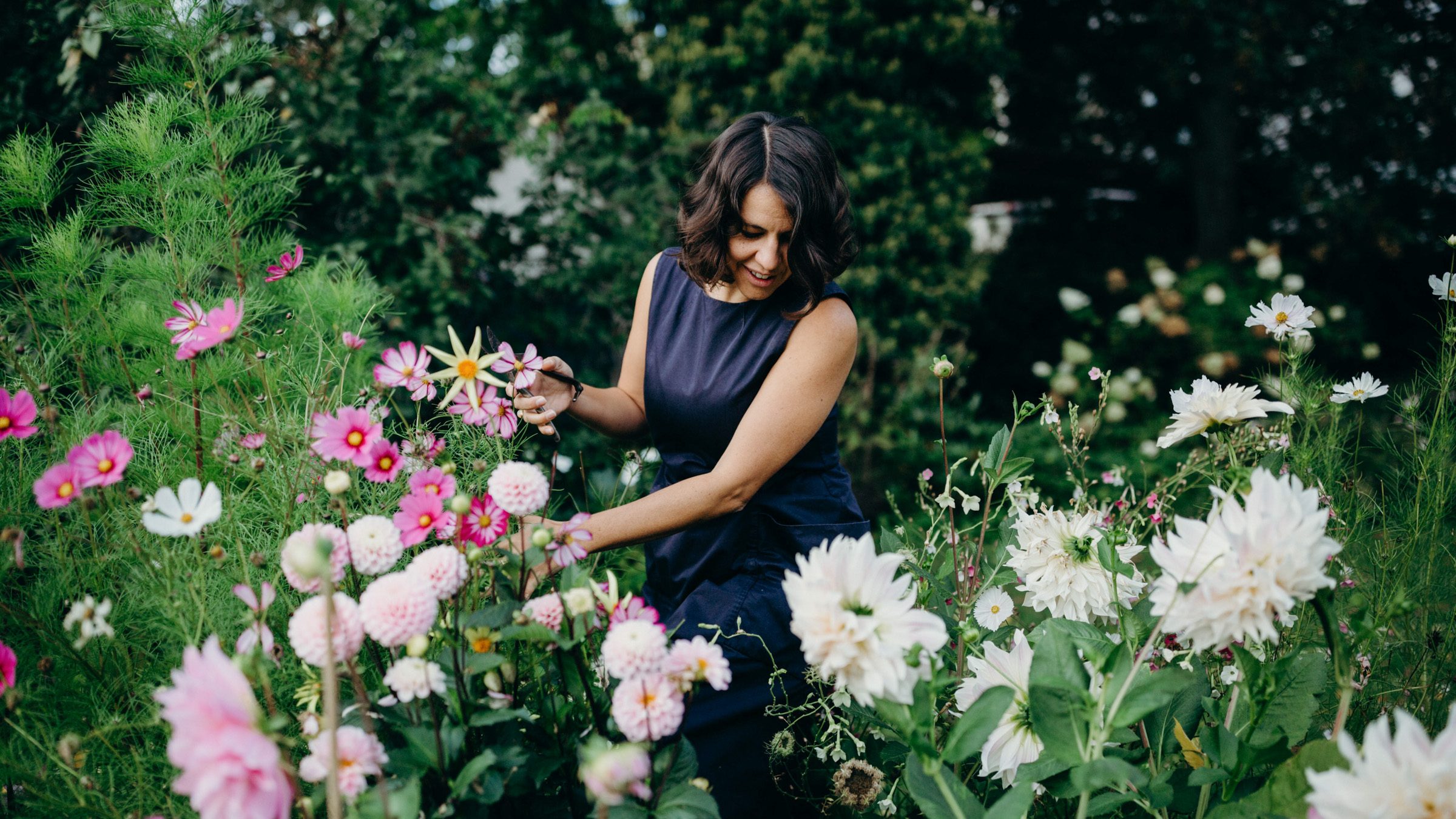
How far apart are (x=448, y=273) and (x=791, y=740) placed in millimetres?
2121

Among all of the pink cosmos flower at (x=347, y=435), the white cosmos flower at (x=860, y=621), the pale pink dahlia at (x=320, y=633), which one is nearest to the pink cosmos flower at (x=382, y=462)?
the pink cosmos flower at (x=347, y=435)

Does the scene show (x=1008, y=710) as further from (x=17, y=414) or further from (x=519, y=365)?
(x=17, y=414)

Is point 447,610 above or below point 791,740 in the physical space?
above

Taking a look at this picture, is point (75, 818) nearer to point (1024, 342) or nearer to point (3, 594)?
point (3, 594)

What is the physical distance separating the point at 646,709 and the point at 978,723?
35 cm

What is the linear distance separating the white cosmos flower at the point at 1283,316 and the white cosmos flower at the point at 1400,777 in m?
0.84

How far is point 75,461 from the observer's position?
89 centimetres

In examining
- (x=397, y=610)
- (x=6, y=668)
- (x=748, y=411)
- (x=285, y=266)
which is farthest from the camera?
(x=748, y=411)

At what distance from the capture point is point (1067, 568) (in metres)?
1.23

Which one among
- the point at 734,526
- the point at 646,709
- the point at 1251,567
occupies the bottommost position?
the point at 734,526

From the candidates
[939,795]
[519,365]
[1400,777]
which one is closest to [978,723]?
[939,795]

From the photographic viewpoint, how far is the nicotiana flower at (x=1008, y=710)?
3.42 feet

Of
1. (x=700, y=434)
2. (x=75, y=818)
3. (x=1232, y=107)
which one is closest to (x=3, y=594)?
(x=75, y=818)

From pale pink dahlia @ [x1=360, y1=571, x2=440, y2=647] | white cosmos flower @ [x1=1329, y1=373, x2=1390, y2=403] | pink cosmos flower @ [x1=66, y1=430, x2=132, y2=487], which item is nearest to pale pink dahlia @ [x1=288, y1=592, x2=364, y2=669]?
pale pink dahlia @ [x1=360, y1=571, x2=440, y2=647]
